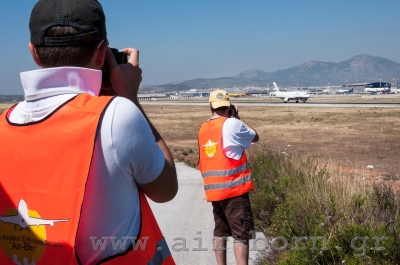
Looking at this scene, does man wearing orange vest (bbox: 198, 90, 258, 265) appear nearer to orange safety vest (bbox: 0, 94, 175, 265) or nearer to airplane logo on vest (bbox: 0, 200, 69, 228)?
orange safety vest (bbox: 0, 94, 175, 265)

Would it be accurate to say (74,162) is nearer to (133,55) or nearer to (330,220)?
(133,55)

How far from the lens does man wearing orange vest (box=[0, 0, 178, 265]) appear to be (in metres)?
1.63

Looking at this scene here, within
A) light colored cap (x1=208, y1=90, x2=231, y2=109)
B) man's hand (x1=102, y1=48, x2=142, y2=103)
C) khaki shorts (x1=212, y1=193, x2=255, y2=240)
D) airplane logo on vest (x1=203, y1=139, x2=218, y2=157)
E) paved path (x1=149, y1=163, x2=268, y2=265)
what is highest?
man's hand (x1=102, y1=48, x2=142, y2=103)

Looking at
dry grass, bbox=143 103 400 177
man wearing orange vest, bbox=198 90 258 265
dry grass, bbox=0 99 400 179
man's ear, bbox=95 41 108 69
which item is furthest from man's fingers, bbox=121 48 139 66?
dry grass, bbox=143 103 400 177

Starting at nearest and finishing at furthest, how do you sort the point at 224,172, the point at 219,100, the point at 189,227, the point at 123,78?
the point at 123,78 → the point at 224,172 → the point at 219,100 → the point at 189,227

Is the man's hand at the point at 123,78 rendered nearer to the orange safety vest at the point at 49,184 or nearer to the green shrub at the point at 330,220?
the orange safety vest at the point at 49,184

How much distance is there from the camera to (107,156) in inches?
65.0

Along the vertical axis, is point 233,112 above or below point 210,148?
above

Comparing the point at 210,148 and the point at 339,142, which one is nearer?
the point at 210,148

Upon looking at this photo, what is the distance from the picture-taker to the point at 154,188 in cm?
184

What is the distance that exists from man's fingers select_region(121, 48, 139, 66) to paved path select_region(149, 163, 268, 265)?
4217mm

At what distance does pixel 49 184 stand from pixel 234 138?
3549 millimetres

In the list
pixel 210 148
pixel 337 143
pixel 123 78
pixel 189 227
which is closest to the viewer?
pixel 123 78

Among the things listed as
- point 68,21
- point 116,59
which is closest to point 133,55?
point 116,59
